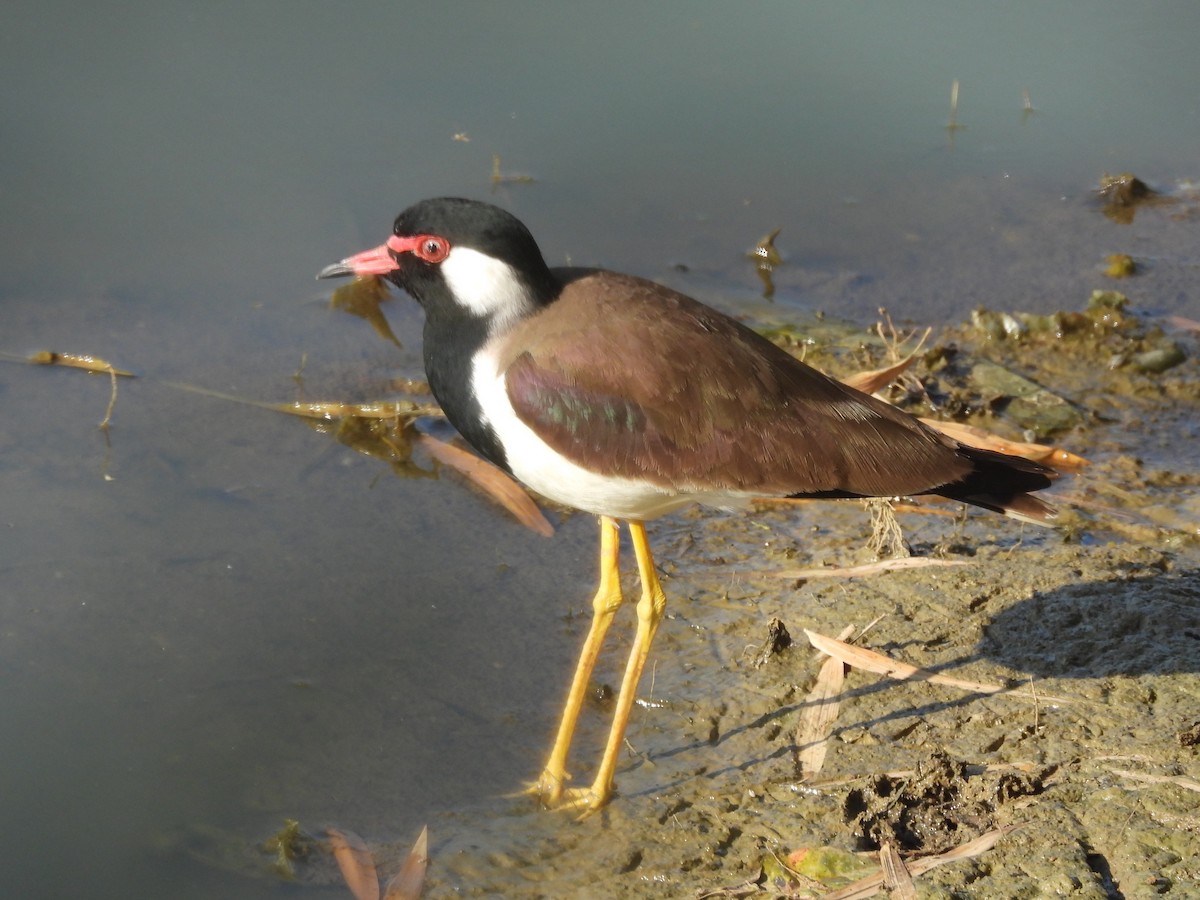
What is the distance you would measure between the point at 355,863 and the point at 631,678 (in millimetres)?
1150

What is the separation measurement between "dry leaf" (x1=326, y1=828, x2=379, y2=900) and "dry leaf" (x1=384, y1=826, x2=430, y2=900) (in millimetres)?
56

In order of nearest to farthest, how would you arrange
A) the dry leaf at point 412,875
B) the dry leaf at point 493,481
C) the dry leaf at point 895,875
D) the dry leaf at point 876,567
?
the dry leaf at point 895,875
the dry leaf at point 412,875
the dry leaf at point 876,567
the dry leaf at point 493,481

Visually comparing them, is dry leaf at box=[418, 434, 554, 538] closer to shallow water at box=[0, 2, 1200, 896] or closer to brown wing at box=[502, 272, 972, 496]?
shallow water at box=[0, 2, 1200, 896]

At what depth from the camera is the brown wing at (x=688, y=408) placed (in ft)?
14.2

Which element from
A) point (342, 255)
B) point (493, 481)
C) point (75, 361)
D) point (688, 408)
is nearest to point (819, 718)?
point (688, 408)

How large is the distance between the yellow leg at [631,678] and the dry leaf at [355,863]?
72 centimetres

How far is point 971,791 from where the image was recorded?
420cm

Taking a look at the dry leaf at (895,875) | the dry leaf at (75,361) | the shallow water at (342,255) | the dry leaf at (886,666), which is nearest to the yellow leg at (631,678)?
the shallow water at (342,255)

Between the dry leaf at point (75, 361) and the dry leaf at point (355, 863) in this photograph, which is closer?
the dry leaf at point (355, 863)

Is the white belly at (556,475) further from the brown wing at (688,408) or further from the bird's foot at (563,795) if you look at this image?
the bird's foot at (563,795)

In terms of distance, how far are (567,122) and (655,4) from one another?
188 cm

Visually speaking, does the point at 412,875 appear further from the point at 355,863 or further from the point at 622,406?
the point at 622,406

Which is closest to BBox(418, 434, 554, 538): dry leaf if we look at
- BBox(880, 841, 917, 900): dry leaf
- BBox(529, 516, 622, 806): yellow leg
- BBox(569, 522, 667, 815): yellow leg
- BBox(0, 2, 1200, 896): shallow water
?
BBox(0, 2, 1200, 896): shallow water

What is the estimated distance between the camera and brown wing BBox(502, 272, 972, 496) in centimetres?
432
